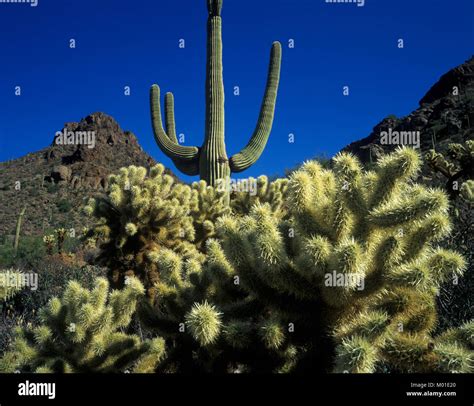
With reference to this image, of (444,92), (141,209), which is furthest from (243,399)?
(444,92)

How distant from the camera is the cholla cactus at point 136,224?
6301 mm

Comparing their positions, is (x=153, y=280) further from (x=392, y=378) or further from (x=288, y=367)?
(x=392, y=378)

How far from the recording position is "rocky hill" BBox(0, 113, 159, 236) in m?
29.8

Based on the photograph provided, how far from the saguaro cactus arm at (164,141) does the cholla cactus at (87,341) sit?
27.0 ft

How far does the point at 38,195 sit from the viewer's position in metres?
34.0

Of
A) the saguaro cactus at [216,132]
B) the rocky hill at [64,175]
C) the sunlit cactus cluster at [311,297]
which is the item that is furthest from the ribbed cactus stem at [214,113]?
the rocky hill at [64,175]

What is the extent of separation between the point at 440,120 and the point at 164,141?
21.6 metres

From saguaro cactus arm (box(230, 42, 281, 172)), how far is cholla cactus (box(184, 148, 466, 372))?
27.9ft

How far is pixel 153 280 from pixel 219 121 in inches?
230

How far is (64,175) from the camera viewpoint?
38.0 meters

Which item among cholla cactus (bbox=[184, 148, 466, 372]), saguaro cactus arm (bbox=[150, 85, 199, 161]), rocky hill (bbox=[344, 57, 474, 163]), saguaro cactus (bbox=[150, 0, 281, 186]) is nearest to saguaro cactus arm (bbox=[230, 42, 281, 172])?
saguaro cactus (bbox=[150, 0, 281, 186])

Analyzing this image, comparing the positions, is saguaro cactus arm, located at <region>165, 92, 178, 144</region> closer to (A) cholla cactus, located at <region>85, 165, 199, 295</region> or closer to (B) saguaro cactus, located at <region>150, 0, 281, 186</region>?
(B) saguaro cactus, located at <region>150, 0, 281, 186</region>

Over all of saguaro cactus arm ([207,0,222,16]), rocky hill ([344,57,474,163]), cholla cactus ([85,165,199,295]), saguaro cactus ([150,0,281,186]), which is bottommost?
cholla cactus ([85,165,199,295])

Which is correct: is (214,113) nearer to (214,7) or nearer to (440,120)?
(214,7)
